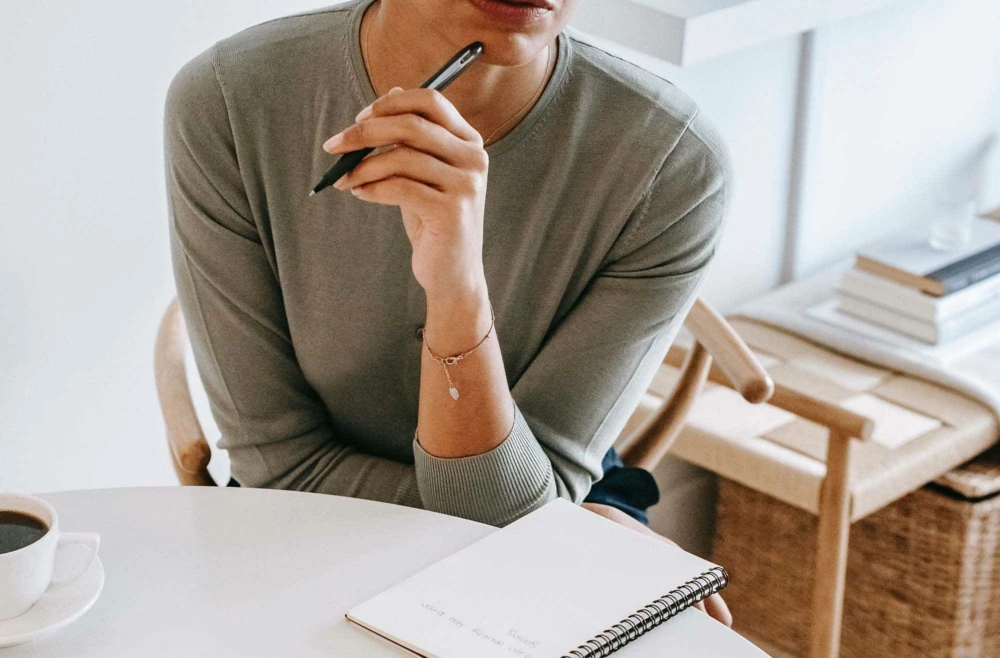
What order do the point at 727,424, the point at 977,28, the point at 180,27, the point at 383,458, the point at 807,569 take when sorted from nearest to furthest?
the point at 383,458 → the point at 180,27 → the point at 727,424 → the point at 807,569 → the point at 977,28

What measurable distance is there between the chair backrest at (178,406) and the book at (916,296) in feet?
3.65

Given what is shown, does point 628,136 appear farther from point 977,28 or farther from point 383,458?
point 977,28

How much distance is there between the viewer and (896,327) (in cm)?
180

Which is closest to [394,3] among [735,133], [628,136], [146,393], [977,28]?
[628,136]

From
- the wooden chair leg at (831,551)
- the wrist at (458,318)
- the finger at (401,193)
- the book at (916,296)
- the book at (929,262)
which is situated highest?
the finger at (401,193)

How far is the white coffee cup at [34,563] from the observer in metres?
0.64

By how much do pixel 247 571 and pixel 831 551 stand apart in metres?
0.90

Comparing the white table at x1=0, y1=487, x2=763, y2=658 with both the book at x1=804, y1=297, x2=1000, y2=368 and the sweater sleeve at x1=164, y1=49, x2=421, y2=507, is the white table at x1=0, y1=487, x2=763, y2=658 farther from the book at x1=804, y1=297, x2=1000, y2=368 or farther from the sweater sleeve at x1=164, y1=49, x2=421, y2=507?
the book at x1=804, y1=297, x2=1000, y2=368

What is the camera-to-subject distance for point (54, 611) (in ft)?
2.15

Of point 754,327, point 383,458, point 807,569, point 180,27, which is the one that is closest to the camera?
point 383,458

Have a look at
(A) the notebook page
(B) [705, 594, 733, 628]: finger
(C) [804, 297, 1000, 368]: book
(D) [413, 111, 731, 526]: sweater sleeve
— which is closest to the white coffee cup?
(A) the notebook page

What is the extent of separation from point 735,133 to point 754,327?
0.31 metres

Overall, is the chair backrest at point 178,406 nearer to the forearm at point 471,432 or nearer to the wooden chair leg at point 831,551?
the forearm at point 471,432

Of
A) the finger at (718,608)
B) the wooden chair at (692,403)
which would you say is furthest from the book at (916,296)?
the finger at (718,608)
